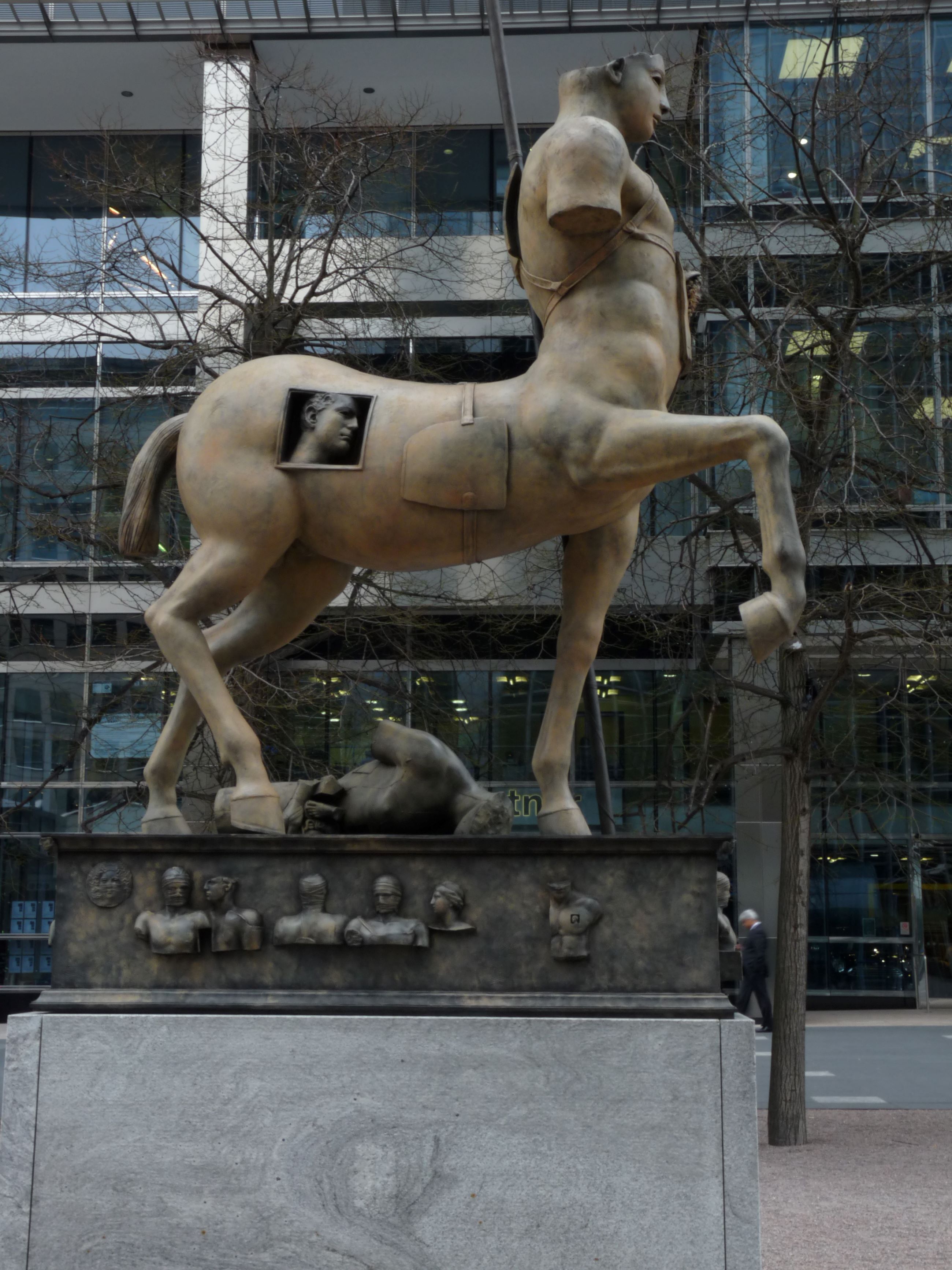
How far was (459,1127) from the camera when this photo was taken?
4.39 meters

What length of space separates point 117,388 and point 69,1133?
429 inches

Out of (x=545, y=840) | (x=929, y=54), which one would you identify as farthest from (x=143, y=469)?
(x=929, y=54)

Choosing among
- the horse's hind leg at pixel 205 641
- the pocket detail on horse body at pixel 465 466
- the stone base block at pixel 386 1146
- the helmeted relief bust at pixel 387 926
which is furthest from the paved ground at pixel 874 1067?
the pocket detail on horse body at pixel 465 466

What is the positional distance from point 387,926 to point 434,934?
0.51ft

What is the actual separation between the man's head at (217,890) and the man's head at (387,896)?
0.49 metres

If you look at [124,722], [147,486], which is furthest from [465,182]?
[147,486]

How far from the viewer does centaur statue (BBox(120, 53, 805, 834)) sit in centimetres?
462

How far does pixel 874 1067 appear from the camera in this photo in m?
15.5

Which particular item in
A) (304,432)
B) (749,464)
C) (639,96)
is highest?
(639,96)

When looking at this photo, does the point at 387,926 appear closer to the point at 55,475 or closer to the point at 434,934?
the point at 434,934

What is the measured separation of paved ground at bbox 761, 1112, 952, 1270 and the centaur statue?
3.98m

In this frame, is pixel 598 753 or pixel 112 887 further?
pixel 598 753

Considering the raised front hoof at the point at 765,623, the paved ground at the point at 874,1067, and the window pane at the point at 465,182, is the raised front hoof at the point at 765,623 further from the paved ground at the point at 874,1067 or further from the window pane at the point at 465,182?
the window pane at the point at 465,182

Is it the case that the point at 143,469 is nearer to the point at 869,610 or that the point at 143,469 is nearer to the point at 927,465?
the point at 869,610
